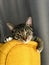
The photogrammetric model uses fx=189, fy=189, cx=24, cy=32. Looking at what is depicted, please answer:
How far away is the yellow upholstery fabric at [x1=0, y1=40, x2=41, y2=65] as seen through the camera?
3.84 feet

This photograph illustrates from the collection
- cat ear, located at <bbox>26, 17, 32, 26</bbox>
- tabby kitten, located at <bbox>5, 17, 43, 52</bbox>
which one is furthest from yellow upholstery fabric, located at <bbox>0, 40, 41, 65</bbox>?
cat ear, located at <bbox>26, 17, 32, 26</bbox>

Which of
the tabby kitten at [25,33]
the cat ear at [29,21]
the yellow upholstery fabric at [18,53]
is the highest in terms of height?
the cat ear at [29,21]

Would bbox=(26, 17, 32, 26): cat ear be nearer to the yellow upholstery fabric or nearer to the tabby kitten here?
the tabby kitten

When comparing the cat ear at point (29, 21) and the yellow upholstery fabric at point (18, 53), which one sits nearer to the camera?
the yellow upholstery fabric at point (18, 53)

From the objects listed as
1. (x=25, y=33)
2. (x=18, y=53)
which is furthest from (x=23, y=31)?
(x=18, y=53)

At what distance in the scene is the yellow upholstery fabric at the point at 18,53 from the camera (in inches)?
46.0

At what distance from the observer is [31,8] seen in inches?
54.3

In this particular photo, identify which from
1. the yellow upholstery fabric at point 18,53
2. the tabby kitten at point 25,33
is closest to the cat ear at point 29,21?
the tabby kitten at point 25,33

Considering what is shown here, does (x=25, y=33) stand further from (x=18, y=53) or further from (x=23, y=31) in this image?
(x=18, y=53)

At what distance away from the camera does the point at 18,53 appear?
3.92 ft

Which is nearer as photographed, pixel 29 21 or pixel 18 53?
pixel 18 53

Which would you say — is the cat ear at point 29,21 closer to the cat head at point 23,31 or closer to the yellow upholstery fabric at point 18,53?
the cat head at point 23,31

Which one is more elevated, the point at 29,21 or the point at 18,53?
the point at 29,21

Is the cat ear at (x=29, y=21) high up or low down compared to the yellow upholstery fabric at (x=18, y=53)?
up
